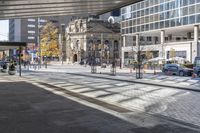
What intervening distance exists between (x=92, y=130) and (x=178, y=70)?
35.8m

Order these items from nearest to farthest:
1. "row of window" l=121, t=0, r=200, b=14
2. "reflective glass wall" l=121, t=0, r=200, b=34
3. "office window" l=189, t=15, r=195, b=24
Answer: "office window" l=189, t=15, r=195, b=24 < "reflective glass wall" l=121, t=0, r=200, b=34 < "row of window" l=121, t=0, r=200, b=14

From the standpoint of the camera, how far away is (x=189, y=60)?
2788 inches

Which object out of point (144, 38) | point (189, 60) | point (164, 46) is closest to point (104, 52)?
point (144, 38)

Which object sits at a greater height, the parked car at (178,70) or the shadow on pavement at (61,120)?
the parked car at (178,70)

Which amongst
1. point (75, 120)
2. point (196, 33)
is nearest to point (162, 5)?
point (196, 33)

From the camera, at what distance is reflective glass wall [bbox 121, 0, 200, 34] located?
6988 centimetres

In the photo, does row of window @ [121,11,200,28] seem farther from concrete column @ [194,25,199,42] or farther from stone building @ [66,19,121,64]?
stone building @ [66,19,121,64]

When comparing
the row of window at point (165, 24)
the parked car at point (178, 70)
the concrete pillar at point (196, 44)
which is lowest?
the parked car at point (178, 70)

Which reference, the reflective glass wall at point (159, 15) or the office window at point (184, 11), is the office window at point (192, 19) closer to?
the reflective glass wall at point (159, 15)

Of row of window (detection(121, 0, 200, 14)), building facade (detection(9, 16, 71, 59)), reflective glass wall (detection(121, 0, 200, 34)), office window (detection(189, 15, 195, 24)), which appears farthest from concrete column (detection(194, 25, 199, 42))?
building facade (detection(9, 16, 71, 59))

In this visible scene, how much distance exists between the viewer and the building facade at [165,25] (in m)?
69.5

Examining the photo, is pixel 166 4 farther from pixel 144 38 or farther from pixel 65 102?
pixel 65 102

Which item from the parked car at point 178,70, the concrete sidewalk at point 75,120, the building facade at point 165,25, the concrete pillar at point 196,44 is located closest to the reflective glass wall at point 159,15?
the building facade at point 165,25

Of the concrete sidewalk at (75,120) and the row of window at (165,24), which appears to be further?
the row of window at (165,24)
